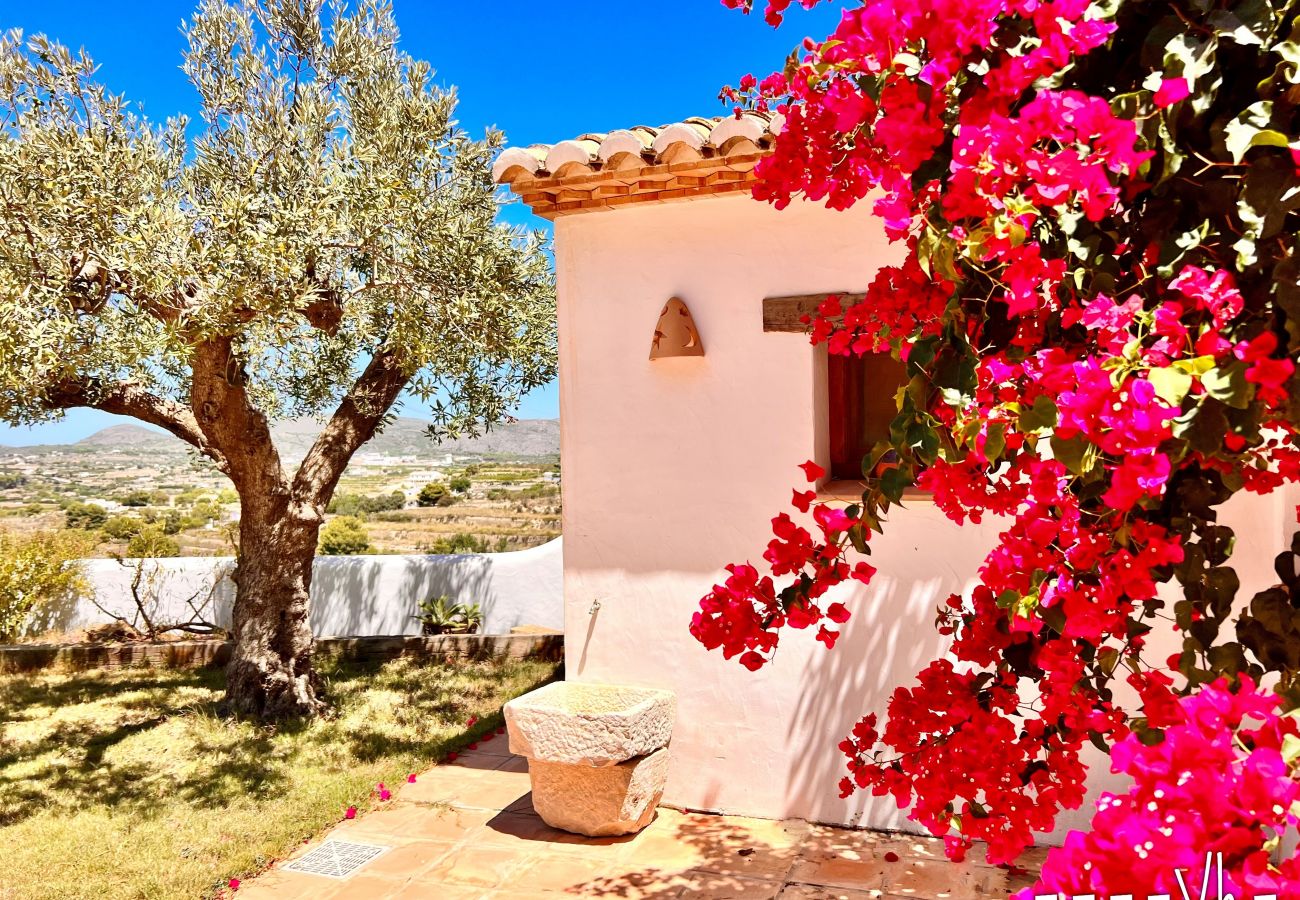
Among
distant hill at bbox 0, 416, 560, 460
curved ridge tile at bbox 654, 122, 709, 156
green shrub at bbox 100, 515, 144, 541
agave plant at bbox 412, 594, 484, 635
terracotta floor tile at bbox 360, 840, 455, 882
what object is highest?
curved ridge tile at bbox 654, 122, 709, 156

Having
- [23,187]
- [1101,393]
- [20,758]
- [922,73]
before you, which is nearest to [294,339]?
[23,187]

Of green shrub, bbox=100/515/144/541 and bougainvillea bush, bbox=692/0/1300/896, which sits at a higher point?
bougainvillea bush, bbox=692/0/1300/896

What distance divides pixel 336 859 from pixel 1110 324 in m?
5.10

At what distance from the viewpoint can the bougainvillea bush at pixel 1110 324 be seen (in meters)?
1.30

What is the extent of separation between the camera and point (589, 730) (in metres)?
5.00

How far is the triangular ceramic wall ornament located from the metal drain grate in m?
3.36

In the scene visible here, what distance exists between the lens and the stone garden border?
32.2 feet

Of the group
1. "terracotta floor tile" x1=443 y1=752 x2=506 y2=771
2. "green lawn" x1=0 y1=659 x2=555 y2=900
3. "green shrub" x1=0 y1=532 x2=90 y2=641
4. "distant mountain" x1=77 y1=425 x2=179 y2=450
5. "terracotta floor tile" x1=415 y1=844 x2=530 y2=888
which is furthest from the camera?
"distant mountain" x1=77 y1=425 x2=179 y2=450

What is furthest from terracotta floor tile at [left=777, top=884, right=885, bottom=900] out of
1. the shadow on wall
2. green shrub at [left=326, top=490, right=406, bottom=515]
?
green shrub at [left=326, top=490, right=406, bottom=515]

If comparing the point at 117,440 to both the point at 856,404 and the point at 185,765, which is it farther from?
the point at 856,404

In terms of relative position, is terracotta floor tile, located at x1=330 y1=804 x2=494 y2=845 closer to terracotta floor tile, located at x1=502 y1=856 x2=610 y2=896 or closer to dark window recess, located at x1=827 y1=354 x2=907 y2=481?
terracotta floor tile, located at x1=502 y1=856 x2=610 y2=896

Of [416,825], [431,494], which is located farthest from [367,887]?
[431,494]

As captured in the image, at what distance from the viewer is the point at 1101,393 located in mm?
1338

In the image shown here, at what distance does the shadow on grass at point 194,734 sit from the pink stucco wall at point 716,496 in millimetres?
2359
